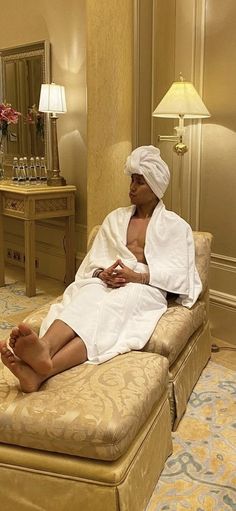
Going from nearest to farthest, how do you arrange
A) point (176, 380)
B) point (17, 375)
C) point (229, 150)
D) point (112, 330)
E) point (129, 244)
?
point (17, 375) < point (112, 330) < point (176, 380) < point (129, 244) < point (229, 150)

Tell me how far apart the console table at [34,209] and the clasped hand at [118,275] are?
180 cm

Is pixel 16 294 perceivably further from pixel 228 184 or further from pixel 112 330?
pixel 112 330

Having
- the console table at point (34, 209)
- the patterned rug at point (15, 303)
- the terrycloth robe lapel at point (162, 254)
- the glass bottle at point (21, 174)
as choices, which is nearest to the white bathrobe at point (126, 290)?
the terrycloth robe lapel at point (162, 254)

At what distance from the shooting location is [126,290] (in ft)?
7.98

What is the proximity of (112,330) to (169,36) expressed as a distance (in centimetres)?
218

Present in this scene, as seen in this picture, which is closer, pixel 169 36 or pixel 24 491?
pixel 24 491

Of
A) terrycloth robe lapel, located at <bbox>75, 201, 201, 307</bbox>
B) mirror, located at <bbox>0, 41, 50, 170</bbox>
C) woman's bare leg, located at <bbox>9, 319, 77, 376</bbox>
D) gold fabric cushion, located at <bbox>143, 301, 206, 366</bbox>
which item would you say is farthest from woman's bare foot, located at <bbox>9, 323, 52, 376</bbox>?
mirror, located at <bbox>0, 41, 50, 170</bbox>

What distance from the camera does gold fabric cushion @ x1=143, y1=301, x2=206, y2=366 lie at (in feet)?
7.44

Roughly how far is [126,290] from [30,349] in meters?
0.73

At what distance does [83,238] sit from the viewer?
459cm

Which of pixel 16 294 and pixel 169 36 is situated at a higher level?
pixel 169 36

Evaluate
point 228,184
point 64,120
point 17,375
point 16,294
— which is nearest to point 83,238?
point 16,294

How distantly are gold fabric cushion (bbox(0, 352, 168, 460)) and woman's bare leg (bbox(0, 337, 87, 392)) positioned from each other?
0.03 metres

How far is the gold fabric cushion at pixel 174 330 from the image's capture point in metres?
2.27
